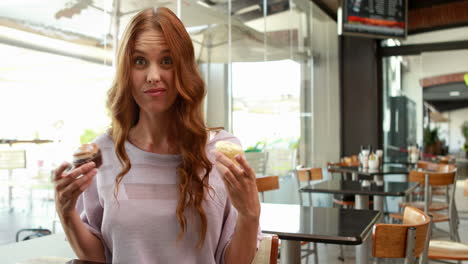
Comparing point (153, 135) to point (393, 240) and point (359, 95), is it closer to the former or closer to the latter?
point (393, 240)

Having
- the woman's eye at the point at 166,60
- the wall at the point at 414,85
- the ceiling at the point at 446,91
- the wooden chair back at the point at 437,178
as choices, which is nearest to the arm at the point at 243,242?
the woman's eye at the point at 166,60

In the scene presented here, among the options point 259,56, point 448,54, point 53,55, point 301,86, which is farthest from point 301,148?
point 53,55

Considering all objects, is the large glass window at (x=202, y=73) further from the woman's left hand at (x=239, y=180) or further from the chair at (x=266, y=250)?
the chair at (x=266, y=250)

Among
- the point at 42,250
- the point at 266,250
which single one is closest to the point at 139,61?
the point at 266,250

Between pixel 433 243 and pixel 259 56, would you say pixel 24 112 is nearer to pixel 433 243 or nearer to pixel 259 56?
pixel 433 243

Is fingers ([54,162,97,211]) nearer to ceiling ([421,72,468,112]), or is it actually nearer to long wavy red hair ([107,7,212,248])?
long wavy red hair ([107,7,212,248])

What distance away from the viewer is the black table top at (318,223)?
1.94 m

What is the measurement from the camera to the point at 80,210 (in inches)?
53.2

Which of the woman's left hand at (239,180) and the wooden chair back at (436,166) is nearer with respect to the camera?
the woman's left hand at (239,180)

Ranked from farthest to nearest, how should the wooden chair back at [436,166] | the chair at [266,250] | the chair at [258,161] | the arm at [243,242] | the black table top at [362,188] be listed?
the wooden chair back at [436,166], the chair at [258,161], the black table top at [362,188], the chair at [266,250], the arm at [243,242]

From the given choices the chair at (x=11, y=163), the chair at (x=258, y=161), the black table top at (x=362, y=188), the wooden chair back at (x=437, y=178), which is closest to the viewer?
the chair at (x=11, y=163)

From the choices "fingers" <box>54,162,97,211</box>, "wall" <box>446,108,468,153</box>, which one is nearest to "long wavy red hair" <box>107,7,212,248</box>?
"fingers" <box>54,162,97,211</box>

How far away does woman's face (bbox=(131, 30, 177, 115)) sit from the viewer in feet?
4.14

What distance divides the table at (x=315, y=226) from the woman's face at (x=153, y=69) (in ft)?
3.25
